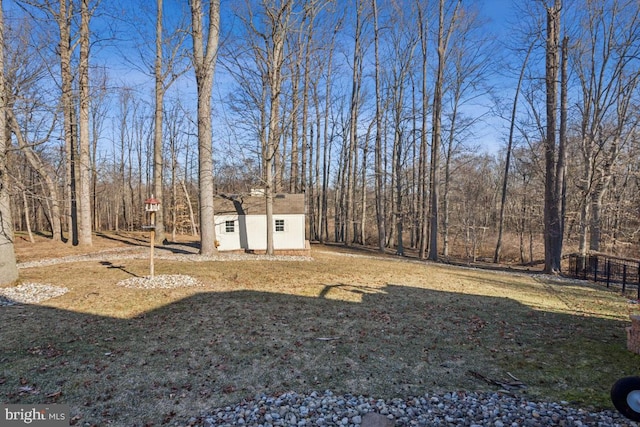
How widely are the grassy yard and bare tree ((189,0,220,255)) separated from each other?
3471mm

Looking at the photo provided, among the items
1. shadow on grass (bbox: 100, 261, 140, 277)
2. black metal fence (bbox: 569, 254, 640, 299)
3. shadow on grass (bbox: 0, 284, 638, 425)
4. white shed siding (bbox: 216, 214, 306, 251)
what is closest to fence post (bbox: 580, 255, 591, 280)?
black metal fence (bbox: 569, 254, 640, 299)

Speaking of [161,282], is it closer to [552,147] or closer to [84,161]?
[84,161]

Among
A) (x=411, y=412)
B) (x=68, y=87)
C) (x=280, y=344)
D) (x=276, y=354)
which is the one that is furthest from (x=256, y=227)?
(x=411, y=412)

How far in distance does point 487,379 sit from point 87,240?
590 inches

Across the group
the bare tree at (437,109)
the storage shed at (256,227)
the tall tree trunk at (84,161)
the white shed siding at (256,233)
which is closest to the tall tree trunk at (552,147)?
the bare tree at (437,109)

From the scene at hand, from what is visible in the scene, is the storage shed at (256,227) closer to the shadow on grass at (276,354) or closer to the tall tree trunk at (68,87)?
the tall tree trunk at (68,87)

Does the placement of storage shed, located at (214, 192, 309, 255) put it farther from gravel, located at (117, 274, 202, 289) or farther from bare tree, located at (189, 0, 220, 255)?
gravel, located at (117, 274, 202, 289)

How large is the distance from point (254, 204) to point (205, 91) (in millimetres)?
5371

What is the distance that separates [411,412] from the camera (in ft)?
9.51

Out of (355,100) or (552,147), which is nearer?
(552,147)

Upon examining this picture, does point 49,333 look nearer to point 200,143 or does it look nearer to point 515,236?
point 200,143

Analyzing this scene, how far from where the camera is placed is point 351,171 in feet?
73.3

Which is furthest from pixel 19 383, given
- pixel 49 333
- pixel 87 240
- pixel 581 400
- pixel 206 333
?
pixel 87 240

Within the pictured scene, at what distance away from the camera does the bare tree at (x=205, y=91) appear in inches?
423
